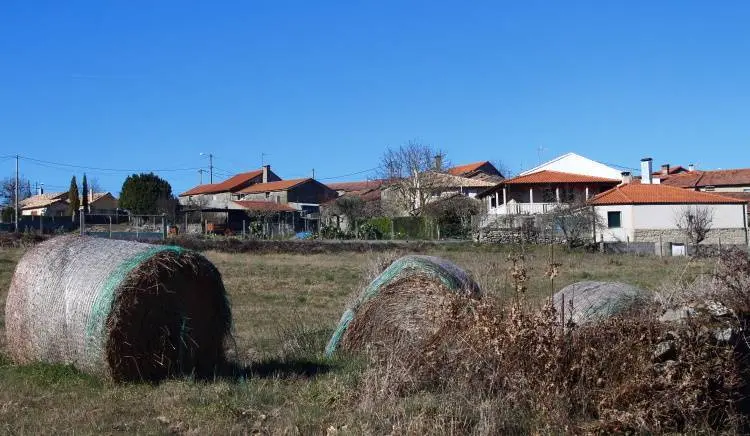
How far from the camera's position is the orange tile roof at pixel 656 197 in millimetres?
50631

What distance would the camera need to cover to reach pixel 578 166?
70.9 m

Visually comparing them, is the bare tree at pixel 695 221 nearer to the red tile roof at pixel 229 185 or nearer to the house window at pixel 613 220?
the house window at pixel 613 220

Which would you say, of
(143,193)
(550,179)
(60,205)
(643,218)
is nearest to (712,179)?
(550,179)

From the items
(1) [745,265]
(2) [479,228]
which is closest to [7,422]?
(1) [745,265]

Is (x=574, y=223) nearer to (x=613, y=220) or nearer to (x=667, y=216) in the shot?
(x=613, y=220)

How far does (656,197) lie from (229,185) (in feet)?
188

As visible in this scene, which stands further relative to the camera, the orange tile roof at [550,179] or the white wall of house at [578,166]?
the white wall of house at [578,166]

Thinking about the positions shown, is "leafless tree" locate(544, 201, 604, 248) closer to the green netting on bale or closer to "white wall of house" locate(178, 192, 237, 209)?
"white wall of house" locate(178, 192, 237, 209)

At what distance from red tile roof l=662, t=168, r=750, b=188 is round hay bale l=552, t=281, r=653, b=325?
66.5 metres

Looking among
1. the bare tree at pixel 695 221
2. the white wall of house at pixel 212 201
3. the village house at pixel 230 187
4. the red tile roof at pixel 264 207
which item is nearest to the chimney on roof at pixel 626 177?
the bare tree at pixel 695 221

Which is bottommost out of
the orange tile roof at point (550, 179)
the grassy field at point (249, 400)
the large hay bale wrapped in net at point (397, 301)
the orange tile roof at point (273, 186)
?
the grassy field at point (249, 400)

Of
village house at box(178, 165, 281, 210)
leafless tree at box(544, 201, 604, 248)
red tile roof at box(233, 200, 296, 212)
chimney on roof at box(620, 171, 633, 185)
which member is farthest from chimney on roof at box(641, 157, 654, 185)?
village house at box(178, 165, 281, 210)

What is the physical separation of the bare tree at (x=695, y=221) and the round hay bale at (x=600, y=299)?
1561 inches

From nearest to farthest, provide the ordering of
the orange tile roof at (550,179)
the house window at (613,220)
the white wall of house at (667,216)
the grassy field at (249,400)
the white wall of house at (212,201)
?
the grassy field at (249,400) < the white wall of house at (667,216) < the house window at (613,220) < the orange tile roof at (550,179) < the white wall of house at (212,201)
